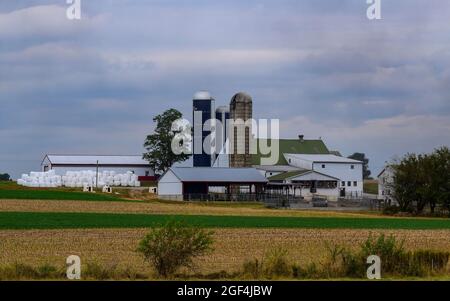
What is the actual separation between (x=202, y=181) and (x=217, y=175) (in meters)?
1.88

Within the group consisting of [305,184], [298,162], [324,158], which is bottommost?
[305,184]

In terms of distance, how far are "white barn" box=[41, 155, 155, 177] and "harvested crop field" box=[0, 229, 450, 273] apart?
235ft

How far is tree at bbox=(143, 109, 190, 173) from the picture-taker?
11431cm

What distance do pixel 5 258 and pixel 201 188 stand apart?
60.4 m

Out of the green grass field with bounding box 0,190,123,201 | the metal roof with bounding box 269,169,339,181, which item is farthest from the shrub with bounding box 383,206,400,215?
the metal roof with bounding box 269,169,339,181

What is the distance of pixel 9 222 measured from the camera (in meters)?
44.5

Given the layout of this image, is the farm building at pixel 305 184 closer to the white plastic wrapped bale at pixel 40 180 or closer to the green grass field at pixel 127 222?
the white plastic wrapped bale at pixel 40 180

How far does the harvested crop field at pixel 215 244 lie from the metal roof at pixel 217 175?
42.0 meters

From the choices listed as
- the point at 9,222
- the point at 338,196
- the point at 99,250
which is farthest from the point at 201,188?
the point at 99,250

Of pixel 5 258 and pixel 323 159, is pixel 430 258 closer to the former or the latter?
pixel 5 258

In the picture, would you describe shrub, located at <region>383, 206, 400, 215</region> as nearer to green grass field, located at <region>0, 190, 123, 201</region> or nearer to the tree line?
the tree line

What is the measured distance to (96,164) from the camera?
4466 inches

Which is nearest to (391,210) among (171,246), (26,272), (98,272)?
(171,246)

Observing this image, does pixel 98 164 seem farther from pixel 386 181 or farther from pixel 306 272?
pixel 306 272
